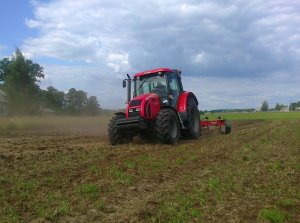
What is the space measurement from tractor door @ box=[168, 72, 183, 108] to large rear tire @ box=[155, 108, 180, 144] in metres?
0.84

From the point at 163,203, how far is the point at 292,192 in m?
2.49

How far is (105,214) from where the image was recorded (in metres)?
6.24

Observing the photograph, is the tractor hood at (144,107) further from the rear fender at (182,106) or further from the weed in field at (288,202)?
the weed in field at (288,202)

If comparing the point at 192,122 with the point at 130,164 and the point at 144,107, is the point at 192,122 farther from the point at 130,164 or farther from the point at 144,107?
the point at 130,164

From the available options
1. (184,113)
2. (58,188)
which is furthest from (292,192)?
(184,113)

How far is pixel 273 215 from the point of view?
6312mm

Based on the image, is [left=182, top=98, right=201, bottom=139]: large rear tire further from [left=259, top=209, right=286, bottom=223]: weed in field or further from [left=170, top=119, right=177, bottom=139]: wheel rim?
[left=259, top=209, right=286, bottom=223]: weed in field

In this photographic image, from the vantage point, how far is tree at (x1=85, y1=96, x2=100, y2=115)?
3817cm

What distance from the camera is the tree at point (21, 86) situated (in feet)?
182

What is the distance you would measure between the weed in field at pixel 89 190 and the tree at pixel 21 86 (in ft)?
157

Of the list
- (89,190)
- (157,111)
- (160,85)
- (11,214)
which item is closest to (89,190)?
(89,190)

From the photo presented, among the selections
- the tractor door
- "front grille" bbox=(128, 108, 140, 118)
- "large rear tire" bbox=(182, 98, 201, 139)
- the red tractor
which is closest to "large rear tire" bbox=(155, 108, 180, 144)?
the red tractor

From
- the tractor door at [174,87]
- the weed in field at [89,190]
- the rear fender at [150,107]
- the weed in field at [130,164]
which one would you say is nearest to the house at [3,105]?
the tractor door at [174,87]

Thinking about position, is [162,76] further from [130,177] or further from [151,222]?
[151,222]
